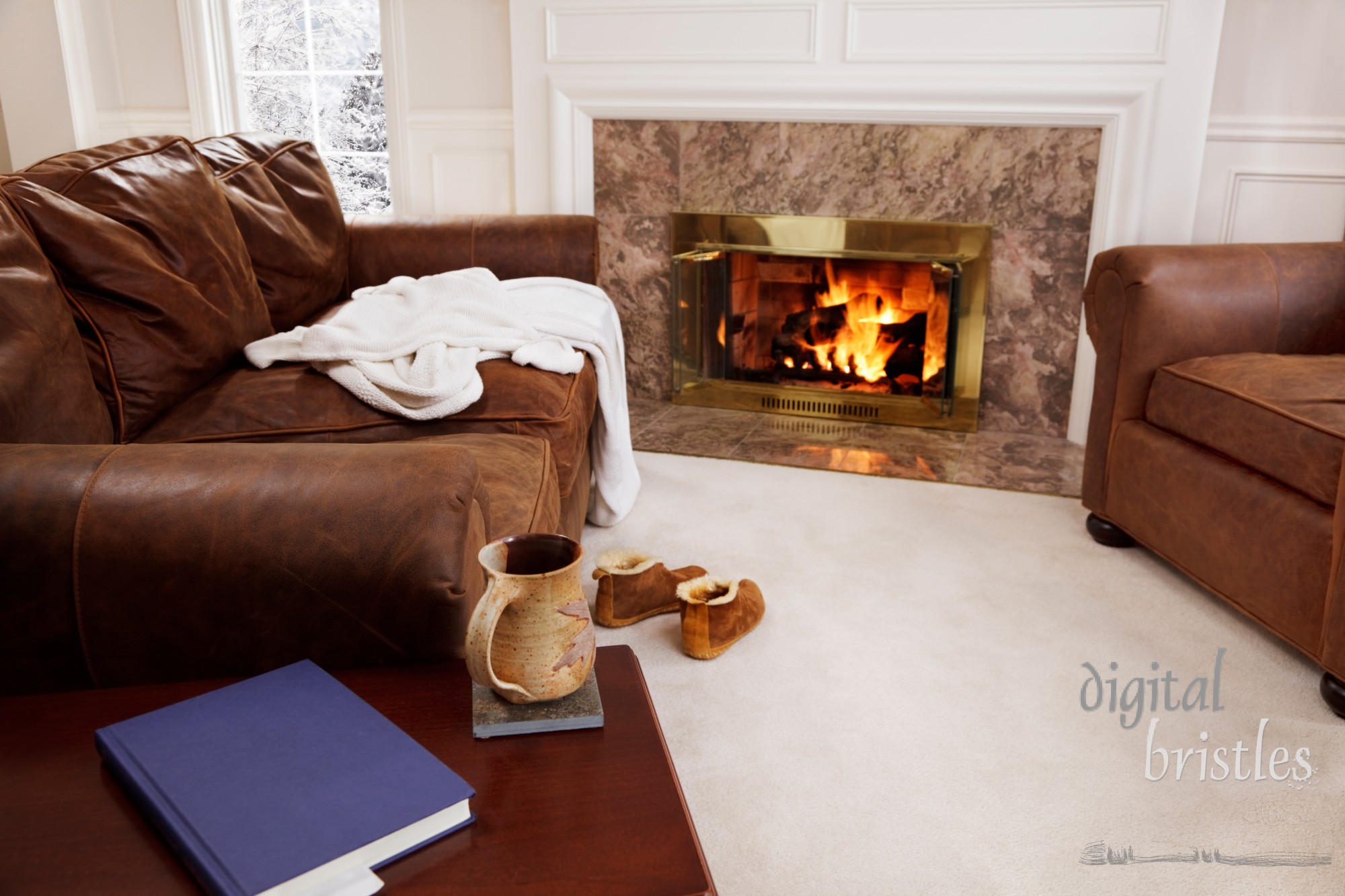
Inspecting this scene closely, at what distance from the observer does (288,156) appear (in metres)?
2.38

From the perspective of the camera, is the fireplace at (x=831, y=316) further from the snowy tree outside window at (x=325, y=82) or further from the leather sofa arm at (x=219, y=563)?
the leather sofa arm at (x=219, y=563)

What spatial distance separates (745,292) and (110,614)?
2.67 m

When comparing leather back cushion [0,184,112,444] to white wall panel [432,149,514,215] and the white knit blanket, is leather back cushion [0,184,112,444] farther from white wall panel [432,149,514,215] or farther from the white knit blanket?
white wall panel [432,149,514,215]

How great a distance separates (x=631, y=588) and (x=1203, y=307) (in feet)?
4.42

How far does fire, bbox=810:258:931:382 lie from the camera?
10.6ft

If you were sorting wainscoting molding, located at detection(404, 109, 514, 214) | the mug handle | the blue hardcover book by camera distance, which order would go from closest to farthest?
the blue hardcover book → the mug handle → wainscoting molding, located at detection(404, 109, 514, 214)

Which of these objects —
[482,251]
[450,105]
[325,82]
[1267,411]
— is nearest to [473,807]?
[1267,411]

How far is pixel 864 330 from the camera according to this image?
3307mm

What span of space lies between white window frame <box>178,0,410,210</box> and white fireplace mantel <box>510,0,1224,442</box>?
0.53 m

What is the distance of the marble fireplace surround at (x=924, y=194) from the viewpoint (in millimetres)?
2959

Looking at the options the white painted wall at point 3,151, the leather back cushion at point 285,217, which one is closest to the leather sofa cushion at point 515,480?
the leather back cushion at point 285,217

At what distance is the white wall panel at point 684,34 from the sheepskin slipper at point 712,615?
1875 mm

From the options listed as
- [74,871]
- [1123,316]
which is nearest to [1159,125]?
[1123,316]

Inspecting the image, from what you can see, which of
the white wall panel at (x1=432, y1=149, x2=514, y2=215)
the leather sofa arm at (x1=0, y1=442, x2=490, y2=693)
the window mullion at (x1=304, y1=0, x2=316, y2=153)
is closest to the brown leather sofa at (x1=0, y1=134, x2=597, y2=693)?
the leather sofa arm at (x1=0, y1=442, x2=490, y2=693)
